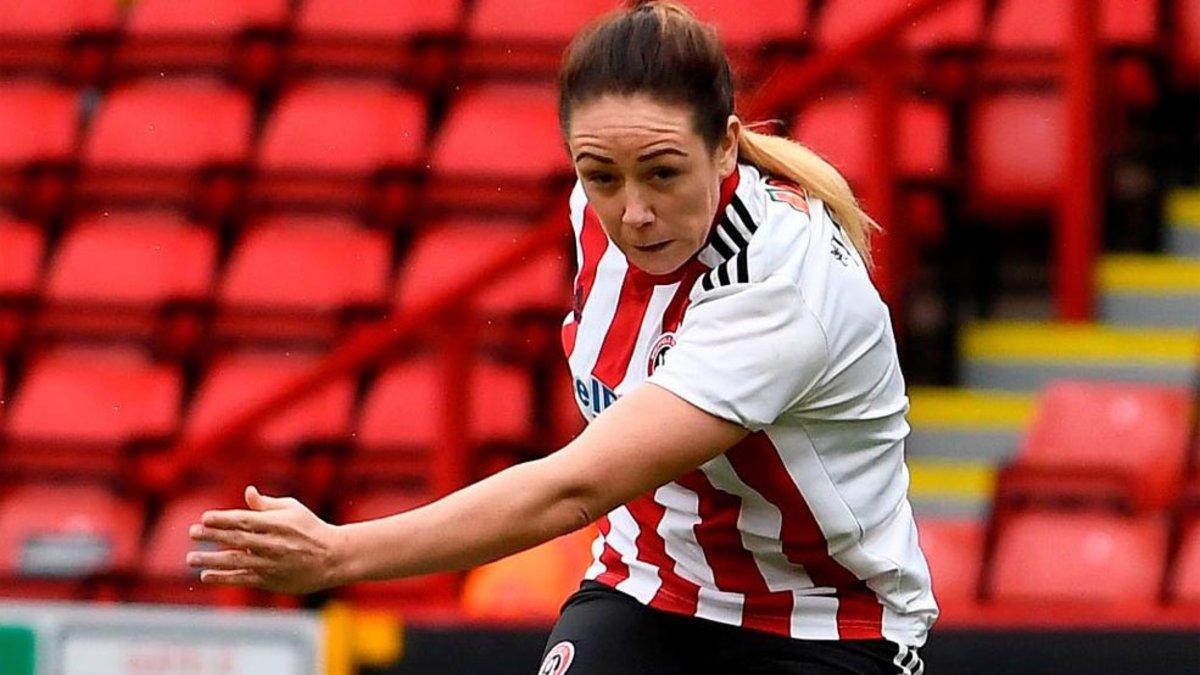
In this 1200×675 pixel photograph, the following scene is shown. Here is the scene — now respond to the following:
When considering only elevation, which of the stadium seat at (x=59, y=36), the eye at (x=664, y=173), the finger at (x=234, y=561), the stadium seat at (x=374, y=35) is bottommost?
the finger at (x=234, y=561)

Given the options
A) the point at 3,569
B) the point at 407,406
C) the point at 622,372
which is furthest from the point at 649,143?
the point at 3,569

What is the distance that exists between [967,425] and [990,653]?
3.42 ft

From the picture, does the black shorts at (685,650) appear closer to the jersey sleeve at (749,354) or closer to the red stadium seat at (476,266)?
the jersey sleeve at (749,354)

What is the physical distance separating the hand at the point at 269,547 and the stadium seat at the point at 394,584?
8.59 ft

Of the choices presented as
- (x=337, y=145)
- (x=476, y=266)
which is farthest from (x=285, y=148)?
(x=476, y=266)

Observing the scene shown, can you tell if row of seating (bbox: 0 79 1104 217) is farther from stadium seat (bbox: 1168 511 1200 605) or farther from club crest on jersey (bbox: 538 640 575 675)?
club crest on jersey (bbox: 538 640 575 675)

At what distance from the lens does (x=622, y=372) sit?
2.95 m

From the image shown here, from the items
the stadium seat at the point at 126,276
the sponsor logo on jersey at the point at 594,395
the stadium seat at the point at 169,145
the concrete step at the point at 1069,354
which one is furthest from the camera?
the stadium seat at the point at 169,145

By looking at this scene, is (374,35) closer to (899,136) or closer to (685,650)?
(899,136)

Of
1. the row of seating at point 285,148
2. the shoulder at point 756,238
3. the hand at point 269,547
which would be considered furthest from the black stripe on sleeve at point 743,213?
the row of seating at point 285,148

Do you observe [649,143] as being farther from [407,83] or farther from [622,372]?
[407,83]

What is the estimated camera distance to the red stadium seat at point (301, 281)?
6359 millimetres

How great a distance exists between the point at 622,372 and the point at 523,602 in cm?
234

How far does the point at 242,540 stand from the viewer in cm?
249
